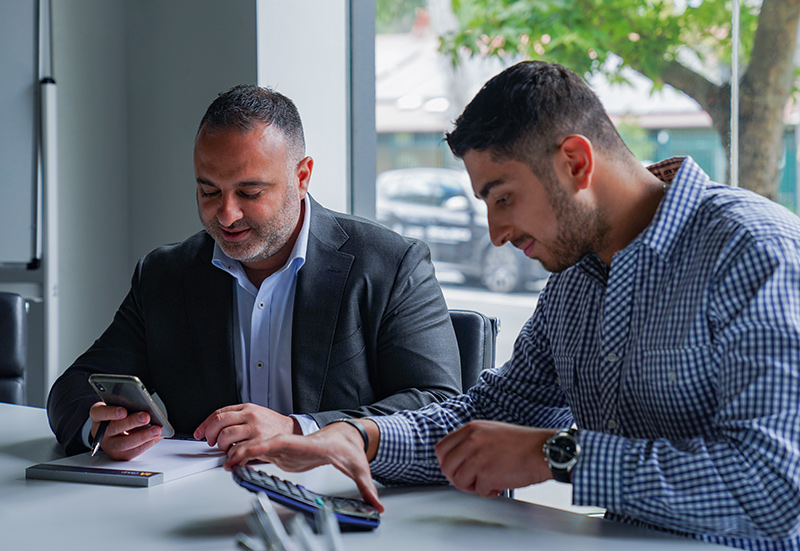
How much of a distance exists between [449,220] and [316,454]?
4227mm

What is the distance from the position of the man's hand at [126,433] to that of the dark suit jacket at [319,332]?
37 centimetres

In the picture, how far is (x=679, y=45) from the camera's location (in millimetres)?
3494

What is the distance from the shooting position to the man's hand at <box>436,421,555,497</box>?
42.7 inches

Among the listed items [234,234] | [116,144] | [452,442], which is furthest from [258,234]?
[116,144]

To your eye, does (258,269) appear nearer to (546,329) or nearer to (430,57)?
(546,329)

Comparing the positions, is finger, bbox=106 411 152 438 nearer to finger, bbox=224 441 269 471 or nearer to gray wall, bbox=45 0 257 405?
finger, bbox=224 441 269 471

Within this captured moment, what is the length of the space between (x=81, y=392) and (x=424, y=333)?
0.71 meters

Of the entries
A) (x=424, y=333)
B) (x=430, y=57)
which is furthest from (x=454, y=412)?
(x=430, y=57)

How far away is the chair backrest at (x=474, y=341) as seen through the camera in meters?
1.89

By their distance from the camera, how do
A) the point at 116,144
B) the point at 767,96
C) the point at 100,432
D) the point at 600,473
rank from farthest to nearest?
the point at 116,144, the point at 767,96, the point at 100,432, the point at 600,473

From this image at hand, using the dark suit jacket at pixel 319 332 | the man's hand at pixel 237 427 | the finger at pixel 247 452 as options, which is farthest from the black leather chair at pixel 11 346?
the finger at pixel 247 452

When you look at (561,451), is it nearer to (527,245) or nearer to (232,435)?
(527,245)

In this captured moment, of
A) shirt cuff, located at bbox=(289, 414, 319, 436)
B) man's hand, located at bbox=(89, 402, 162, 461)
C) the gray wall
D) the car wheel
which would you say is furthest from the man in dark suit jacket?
the car wheel

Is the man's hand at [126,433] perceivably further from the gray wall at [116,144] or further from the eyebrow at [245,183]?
the gray wall at [116,144]
